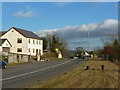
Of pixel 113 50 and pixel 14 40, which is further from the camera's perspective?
pixel 14 40

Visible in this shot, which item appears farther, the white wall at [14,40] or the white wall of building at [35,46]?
the white wall of building at [35,46]

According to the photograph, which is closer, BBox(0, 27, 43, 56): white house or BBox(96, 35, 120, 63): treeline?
BBox(96, 35, 120, 63): treeline

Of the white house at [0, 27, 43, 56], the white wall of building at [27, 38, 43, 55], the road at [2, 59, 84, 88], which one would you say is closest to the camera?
the road at [2, 59, 84, 88]

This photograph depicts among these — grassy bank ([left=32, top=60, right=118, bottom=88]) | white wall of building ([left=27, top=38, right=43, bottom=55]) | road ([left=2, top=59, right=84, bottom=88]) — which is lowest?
road ([left=2, top=59, right=84, bottom=88])

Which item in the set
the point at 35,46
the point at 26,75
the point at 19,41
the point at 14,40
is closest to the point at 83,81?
the point at 26,75

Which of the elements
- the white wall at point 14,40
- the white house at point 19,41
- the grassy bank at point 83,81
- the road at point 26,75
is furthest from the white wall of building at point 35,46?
the grassy bank at point 83,81

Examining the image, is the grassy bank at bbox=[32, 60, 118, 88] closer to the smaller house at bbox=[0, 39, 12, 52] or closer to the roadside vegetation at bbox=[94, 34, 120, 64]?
the roadside vegetation at bbox=[94, 34, 120, 64]

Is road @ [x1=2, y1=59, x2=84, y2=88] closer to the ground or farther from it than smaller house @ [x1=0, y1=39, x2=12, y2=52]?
closer to the ground

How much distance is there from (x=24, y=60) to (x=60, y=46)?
5253 centimetres

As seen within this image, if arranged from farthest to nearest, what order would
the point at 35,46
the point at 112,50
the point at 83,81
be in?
the point at 35,46 < the point at 112,50 < the point at 83,81

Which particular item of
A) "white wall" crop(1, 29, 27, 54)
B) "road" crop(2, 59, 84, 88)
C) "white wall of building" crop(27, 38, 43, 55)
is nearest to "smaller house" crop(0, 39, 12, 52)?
"white wall" crop(1, 29, 27, 54)

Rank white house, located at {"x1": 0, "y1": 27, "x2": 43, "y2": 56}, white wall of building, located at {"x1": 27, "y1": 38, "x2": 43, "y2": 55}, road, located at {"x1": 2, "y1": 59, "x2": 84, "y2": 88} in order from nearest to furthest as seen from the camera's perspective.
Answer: road, located at {"x1": 2, "y1": 59, "x2": 84, "y2": 88}
white house, located at {"x1": 0, "y1": 27, "x2": 43, "y2": 56}
white wall of building, located at {"x1": 27, "y1": 38, "x2": 43, "y2": 55}

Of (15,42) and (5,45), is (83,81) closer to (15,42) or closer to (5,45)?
(5,45)

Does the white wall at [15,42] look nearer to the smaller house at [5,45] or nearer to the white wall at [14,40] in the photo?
the white wall at [14,40]
